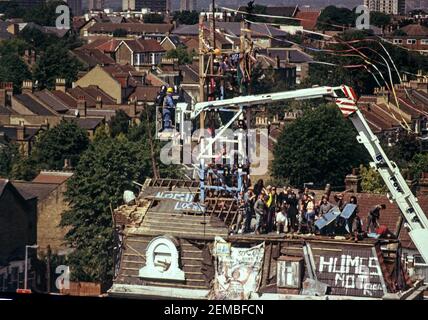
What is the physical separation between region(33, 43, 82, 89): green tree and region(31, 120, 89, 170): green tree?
19.1 meters

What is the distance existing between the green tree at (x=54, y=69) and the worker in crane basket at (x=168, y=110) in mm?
36992

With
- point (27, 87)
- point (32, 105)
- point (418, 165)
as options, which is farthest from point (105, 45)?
point (418, 165)

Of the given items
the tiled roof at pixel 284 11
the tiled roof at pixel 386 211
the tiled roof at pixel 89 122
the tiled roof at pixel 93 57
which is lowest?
the tiled roof at pixel 284 11

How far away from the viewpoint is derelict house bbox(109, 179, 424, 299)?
1346 centimetres

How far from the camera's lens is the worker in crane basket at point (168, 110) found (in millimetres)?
15242

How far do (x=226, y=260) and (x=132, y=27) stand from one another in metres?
71.1

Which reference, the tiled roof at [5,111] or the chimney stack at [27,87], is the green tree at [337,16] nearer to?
the chimney stack at [27,87]

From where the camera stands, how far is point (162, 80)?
5234 cm

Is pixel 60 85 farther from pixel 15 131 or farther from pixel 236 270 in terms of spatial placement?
pixel 236 270

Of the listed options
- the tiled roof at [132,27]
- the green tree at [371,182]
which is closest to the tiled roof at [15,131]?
the green tree at [371,182]

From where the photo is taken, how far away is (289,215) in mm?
13844

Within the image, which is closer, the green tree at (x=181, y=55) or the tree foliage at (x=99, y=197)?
the tree foliage at (x=99, y=197)

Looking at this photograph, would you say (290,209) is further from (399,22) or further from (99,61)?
(399,22)

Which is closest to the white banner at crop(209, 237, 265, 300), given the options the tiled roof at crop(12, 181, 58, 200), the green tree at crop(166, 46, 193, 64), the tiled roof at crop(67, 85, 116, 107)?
the tiled roof at crop(12, 181, 58, 200)
